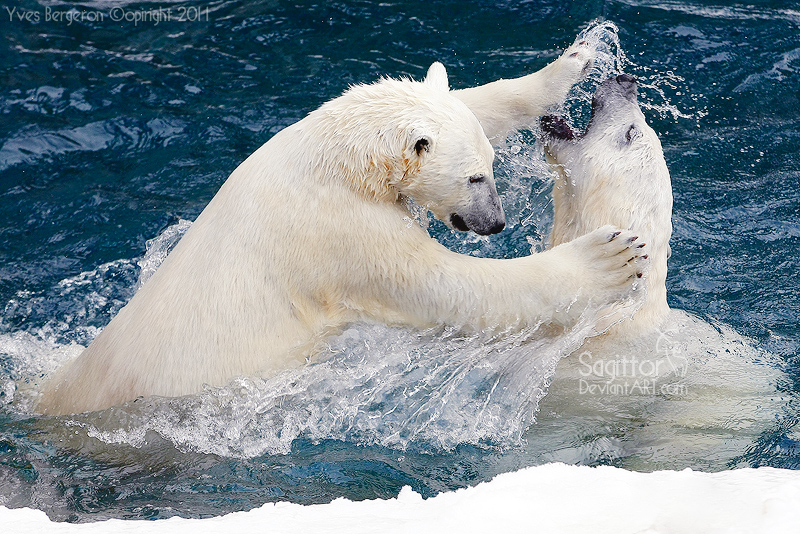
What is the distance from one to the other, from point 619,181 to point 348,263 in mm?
1307

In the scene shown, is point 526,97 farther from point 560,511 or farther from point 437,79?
point 560,511

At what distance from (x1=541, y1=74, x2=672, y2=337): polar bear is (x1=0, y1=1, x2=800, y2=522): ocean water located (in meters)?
0.25

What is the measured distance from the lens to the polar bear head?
352 cm

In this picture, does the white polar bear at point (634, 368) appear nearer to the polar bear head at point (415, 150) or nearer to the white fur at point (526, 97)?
the white fur at point (526, 97)

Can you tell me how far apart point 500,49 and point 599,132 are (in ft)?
11.5

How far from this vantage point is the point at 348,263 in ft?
12.0

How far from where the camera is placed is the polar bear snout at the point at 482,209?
3641 millimetres

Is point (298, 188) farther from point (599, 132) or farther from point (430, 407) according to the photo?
point (599, 132)

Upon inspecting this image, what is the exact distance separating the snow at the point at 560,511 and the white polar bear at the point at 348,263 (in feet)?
3.75

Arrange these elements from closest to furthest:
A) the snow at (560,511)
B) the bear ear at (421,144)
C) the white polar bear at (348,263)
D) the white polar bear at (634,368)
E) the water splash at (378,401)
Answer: the snow at (560,511), the bear ear at (421,144), the white polar bear at (348,263), the water splash at (378,401), the white polar bear at (634,368)

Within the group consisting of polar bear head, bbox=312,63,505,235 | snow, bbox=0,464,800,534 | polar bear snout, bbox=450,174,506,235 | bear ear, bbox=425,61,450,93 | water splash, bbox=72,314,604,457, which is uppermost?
bear ear, bbox=425,61,450,93

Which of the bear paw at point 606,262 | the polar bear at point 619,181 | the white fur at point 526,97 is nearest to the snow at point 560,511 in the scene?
the bear paw at point 606,262

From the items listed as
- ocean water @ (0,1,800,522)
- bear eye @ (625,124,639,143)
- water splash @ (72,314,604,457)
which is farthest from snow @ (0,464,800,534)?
bear eye @ (625,124,639,143)

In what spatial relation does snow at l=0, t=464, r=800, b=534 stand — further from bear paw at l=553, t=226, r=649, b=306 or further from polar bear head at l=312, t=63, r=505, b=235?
polar bear head at l=312, t=63, r=505, b=235
